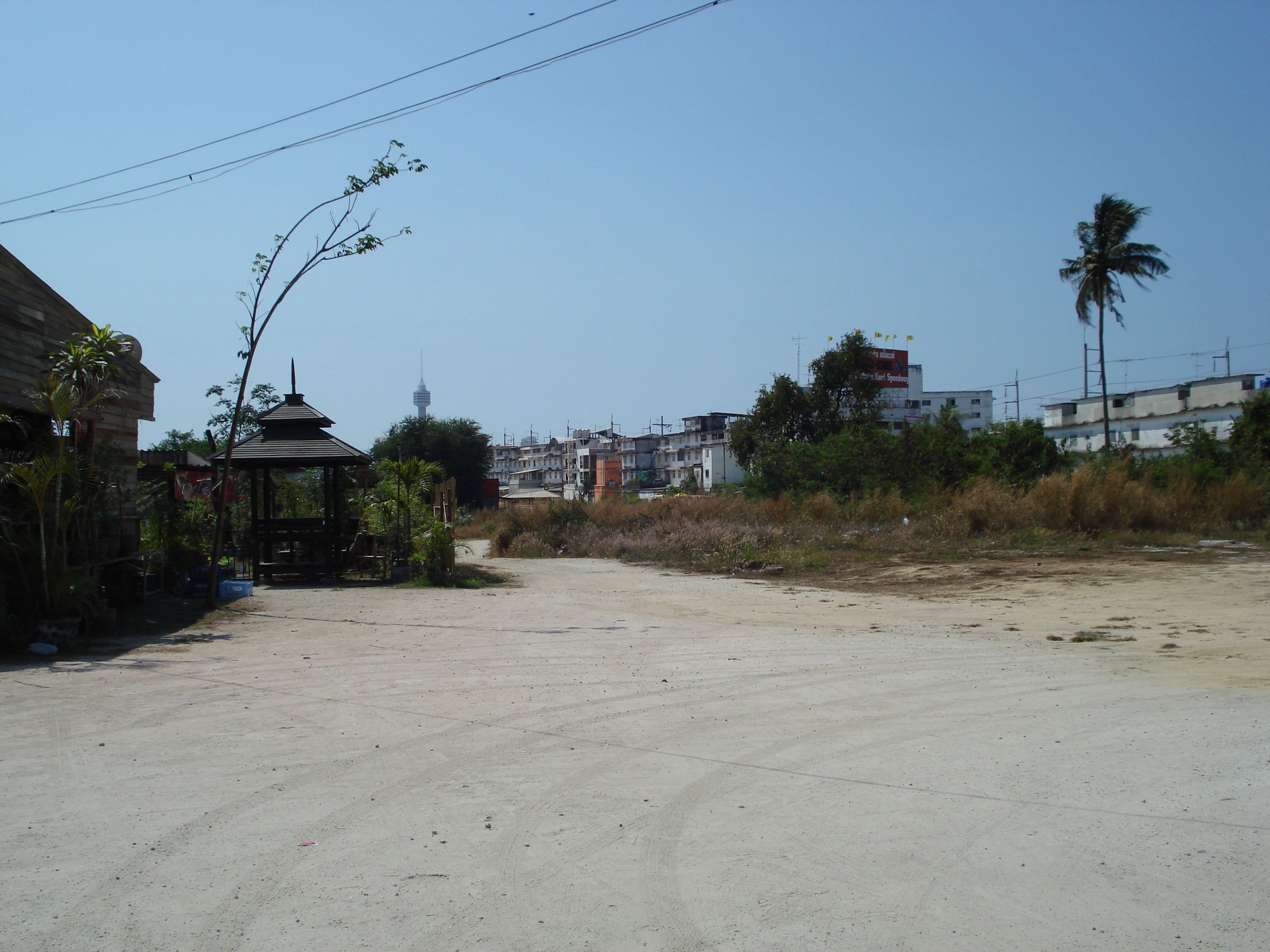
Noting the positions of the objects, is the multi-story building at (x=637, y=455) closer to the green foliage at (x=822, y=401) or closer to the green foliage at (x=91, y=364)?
the green foliage at (x=822, y=401)

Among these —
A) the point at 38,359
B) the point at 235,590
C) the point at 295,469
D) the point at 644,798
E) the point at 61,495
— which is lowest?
the point at 644,798

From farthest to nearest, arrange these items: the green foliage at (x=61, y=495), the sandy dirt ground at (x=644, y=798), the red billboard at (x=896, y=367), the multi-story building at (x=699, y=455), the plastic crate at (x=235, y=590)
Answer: the multi-story building at (x=699, y=455) < the red billboard at (x=896, y=367) < the plastic crate at (x=235, y=590) < the green foliage at (x=61, y=495) < the sandy dirt ground at (x=644, y=798)

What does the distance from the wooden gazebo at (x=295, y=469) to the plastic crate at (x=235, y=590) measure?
2.63m

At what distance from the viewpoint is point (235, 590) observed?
14.8 metres

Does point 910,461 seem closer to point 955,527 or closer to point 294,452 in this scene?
point 955,527

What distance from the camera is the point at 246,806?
470 cm

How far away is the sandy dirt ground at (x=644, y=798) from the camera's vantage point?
136 inches

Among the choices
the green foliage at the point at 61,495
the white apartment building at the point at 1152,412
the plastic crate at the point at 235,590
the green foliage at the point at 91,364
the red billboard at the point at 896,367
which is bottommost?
the plastic crate at the point at 235,590

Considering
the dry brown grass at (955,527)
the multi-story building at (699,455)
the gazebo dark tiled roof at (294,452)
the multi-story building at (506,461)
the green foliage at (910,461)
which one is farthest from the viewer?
the multi-story building at (506,461)

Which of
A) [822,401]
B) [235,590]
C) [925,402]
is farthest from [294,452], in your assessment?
[925,402]

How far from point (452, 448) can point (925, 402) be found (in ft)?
189

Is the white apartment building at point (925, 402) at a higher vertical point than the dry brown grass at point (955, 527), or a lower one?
higher

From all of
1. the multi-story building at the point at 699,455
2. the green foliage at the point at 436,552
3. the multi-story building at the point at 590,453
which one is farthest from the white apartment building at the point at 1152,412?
the multi-story building at the point at 590,453

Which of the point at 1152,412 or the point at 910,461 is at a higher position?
the point at 1152,412
